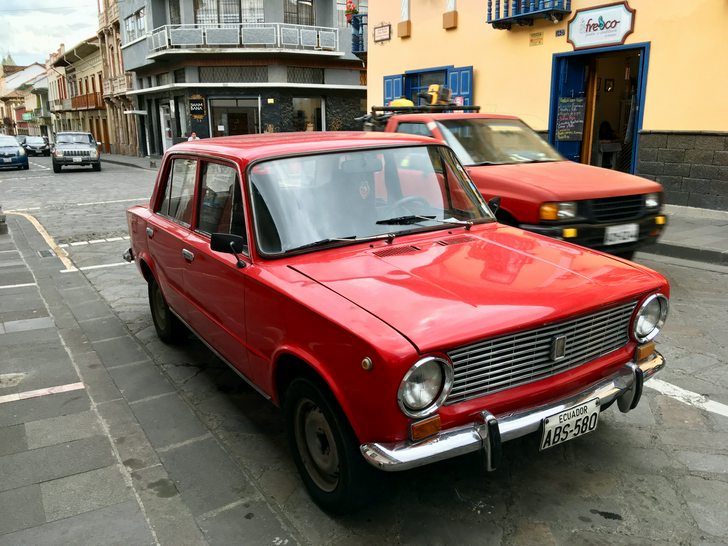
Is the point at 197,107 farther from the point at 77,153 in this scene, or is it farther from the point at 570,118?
the point at 570,118

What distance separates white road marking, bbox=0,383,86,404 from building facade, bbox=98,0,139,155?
36.3m

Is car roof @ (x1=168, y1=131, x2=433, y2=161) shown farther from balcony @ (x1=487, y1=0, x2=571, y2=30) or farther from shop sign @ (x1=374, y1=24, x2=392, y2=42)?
shop sign @ (x1=374, y1=24, x2=392, y2=42)

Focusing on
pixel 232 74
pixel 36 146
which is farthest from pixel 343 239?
pixel 36 146

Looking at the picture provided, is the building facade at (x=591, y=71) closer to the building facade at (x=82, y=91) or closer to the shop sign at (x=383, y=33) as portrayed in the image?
the shop sign at (x=383, y=33)

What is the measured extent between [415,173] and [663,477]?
7.06ft

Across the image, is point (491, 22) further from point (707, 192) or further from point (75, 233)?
point (75, 233)

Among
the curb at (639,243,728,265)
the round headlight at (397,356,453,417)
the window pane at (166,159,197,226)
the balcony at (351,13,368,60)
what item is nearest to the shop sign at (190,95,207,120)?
the balcony at (351,13,368,60)

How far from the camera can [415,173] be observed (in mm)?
3816

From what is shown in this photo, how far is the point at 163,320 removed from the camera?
520 cm

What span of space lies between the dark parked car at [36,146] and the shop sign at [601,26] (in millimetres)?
42355

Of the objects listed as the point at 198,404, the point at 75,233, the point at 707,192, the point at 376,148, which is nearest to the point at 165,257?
the point at 198,404

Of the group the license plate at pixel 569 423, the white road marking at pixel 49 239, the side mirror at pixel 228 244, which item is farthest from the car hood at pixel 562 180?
the white road marking at pixel 49 239

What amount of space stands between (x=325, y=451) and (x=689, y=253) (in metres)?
6.84

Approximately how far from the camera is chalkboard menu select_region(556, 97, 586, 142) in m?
13.0
